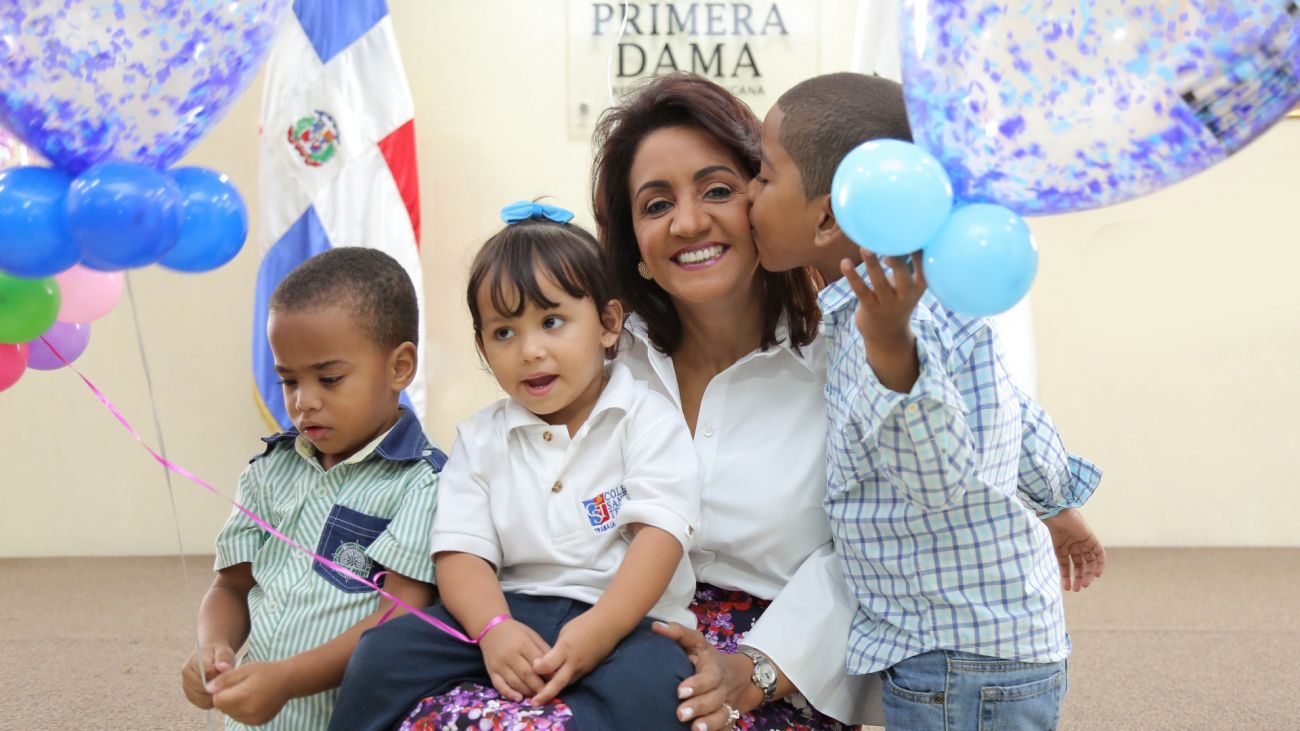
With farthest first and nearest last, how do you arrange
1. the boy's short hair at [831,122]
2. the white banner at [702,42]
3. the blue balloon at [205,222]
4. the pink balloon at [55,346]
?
1. the white banner at [702,42]
2. the pink balloon at [55,346]
3. the boy's short hair at [831,122]
4. the blue balloon at [205,222]

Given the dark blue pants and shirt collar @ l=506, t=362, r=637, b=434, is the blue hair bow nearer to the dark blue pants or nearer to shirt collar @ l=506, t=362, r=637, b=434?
shirt collar @ l=506, t=362, r=637, b=434

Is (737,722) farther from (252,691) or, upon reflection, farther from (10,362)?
(10,362)

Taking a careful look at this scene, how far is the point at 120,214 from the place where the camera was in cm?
98

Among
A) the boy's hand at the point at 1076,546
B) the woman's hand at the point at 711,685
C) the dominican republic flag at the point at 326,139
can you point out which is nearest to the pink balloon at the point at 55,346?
the woman's hand at the point at 711,685

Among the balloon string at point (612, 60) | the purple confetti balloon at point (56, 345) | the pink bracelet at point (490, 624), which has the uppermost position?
the balloon string at point (612, 60)

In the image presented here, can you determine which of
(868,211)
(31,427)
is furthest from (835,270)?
(31,427)

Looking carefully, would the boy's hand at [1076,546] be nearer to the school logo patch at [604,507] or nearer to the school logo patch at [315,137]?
the school logo patch at [604,507]

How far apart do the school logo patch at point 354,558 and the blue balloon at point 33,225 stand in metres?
0.47

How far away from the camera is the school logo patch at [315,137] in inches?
115

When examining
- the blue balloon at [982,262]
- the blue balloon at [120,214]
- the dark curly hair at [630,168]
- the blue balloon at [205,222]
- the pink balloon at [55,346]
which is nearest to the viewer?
the blue balloon at [982,262]

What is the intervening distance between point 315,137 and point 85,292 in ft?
5.93

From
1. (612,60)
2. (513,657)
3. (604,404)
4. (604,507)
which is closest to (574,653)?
(513,657)

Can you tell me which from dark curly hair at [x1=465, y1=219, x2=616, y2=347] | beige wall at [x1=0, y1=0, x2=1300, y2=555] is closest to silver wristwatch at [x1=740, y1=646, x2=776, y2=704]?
dark curly hair at [x1=465, y1=219, x2=616, y2=347]

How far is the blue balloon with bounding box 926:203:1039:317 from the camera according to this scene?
34.1 inches
